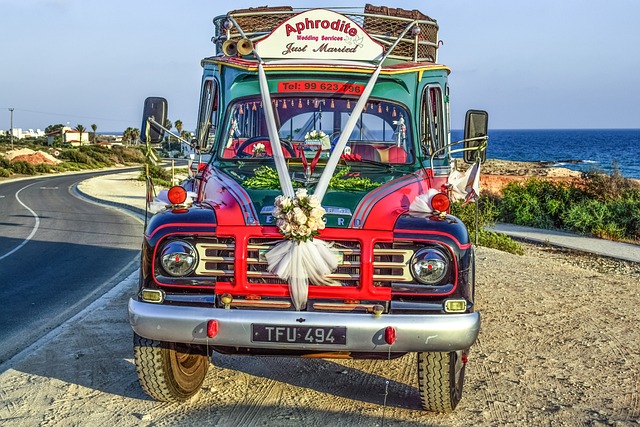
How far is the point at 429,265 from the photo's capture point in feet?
16.5

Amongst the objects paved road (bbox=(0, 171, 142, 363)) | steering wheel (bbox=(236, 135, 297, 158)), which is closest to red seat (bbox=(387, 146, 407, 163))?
steering wheel (bbox=(236, 135, 297, 158))

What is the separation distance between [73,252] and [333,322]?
36.5 feet

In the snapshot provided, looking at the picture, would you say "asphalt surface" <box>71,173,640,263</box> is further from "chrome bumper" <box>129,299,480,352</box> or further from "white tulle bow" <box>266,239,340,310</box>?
"white tulle bow" <box>266,239,340,310</box>

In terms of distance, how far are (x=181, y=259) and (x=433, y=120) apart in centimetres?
274

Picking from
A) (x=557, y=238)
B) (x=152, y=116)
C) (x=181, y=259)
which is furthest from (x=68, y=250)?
(x=557, y=238)

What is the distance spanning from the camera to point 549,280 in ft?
39.4

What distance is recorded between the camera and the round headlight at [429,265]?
198 inches

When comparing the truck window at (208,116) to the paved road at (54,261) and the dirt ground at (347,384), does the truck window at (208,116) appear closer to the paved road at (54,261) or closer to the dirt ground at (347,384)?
the dirt ground at (347,384)

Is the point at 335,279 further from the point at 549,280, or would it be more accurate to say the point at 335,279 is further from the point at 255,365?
the point at 549,280

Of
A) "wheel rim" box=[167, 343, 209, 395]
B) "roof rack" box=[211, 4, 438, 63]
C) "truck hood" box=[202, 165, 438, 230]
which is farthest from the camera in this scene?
"roof rack" box=[211, 4, 438, 63]

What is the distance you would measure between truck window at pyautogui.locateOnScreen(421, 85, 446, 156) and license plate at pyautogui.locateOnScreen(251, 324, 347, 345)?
7.75ft

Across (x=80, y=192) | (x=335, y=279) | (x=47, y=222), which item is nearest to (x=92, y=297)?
(x=335, y=279)

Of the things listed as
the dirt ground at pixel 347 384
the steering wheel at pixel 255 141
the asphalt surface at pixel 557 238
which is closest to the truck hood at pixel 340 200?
the steering wheel at pixel 255 141

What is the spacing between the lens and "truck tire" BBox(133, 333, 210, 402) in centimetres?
546
